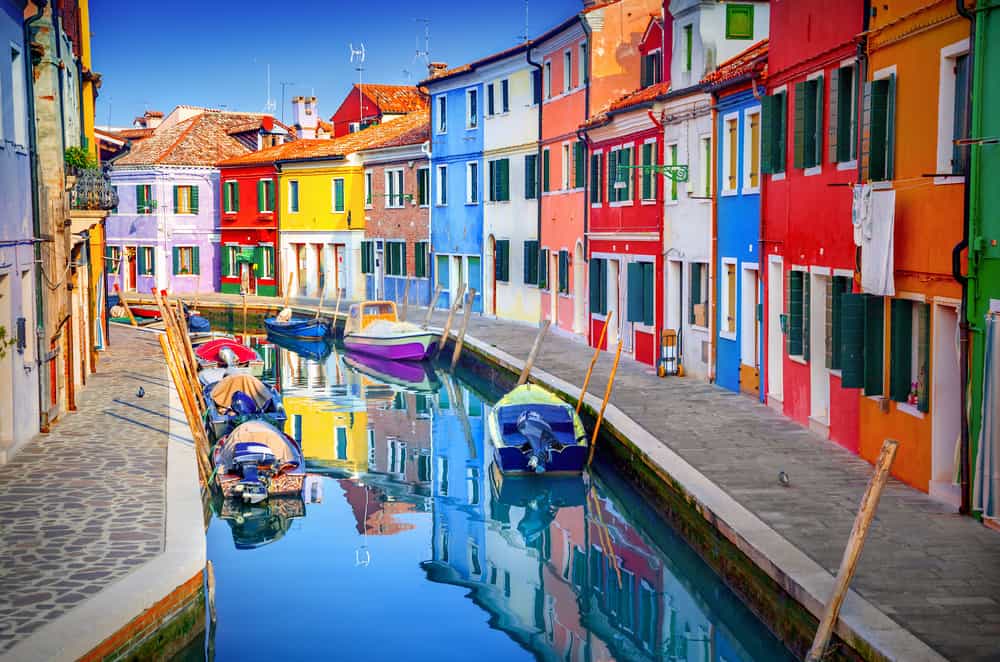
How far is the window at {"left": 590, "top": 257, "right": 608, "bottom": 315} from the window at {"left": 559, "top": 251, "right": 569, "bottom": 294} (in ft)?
9.38

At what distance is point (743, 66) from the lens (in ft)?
69.1

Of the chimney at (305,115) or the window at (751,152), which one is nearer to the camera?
the window at (751,152)

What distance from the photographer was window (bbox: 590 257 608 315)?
29.8 m

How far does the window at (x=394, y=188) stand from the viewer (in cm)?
4700

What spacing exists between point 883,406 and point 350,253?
37.8m

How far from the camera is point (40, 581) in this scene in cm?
1043

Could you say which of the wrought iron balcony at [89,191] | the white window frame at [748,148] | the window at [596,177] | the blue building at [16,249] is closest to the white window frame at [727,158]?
the white window frame at [748,148]

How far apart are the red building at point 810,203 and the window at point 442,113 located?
2499 cm

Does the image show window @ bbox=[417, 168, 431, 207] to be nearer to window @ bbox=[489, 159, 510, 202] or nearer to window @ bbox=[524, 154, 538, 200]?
window @ bbox=[489, 159, 510, 202]

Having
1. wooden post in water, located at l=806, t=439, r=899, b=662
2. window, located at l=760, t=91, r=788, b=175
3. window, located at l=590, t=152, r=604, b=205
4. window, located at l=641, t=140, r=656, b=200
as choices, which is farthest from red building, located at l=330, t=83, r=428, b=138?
wooden post in water, located at l=806, t=439, r=899, b=662

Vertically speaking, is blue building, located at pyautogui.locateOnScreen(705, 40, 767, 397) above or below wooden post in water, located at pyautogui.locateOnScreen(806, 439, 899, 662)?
above

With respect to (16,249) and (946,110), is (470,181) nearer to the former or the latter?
(16,249)

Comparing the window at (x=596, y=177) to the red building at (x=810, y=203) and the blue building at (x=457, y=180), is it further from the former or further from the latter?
the red building at (x=810, y=203)

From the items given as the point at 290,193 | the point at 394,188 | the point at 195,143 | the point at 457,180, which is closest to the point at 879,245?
the point at 457,180
